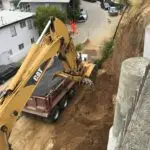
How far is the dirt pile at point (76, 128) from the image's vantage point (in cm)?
1216

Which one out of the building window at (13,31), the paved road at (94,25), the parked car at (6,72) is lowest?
the paved road at (94,25)

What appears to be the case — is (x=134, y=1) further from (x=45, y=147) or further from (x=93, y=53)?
(x=45, y=147)

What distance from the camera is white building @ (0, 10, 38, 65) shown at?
2455 centimetres

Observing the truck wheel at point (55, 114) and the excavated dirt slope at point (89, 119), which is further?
the truck wheel at point (55, 114)

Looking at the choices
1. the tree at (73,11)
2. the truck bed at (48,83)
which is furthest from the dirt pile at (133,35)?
the tree at (73,11)

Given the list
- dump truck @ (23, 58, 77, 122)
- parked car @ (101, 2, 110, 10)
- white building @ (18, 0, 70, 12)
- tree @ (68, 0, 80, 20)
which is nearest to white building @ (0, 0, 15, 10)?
white building @ (18, 0, 70, 12)

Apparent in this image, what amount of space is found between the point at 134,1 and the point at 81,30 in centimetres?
1439

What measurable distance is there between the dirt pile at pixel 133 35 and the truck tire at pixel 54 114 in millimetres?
3958

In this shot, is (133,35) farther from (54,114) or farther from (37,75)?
(37,75)

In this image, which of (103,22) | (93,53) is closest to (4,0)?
(103,22)

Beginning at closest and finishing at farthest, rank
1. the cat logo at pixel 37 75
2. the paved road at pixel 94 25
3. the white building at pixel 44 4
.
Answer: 1. the cat logo at pixel 37 75
2. the paved road at pixel 94 25
3. the white building at pixel 44 4

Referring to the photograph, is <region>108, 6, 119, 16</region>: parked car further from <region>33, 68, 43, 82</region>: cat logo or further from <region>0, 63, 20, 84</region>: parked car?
<region>33, 68, 43, 82</region>: cat logo

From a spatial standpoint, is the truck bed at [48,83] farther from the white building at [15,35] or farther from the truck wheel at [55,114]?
the white building at [15,35]

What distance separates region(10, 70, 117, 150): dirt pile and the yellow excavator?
1429 mm
